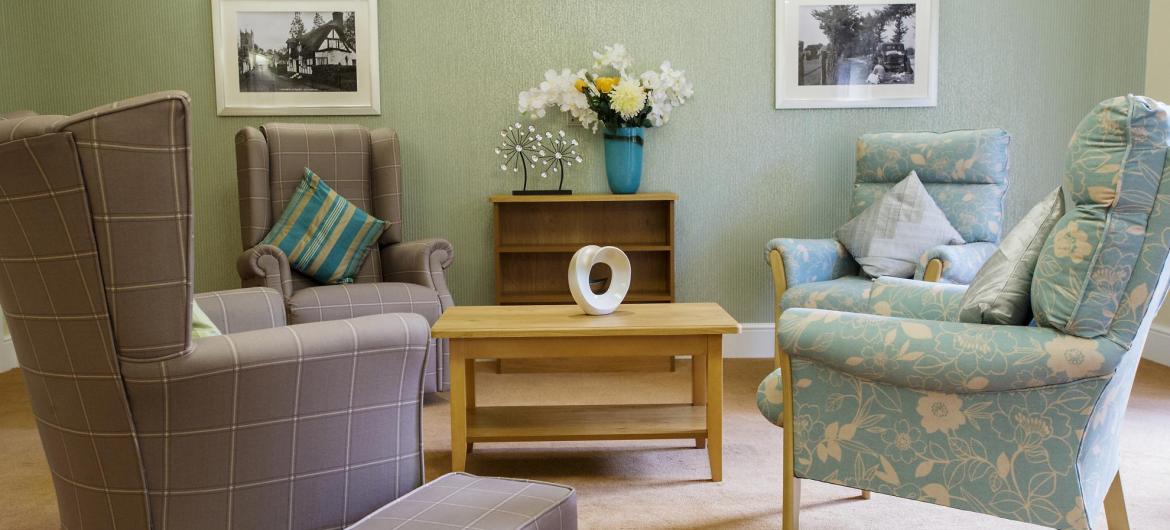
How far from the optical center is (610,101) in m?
4.21

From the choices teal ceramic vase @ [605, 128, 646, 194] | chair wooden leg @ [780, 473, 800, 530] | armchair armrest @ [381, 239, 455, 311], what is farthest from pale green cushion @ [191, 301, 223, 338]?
teal ceramic vase @ [605, 128, 646, 194]

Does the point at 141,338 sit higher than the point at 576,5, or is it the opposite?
the point at 576,5

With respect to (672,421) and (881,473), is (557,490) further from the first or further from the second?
(672,421)

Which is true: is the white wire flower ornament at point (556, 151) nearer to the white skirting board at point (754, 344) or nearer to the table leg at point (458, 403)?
the white skirting board at point (754, 344)

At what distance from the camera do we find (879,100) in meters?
4.49

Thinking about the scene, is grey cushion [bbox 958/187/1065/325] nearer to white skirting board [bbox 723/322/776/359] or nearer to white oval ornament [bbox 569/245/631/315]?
white oval ornament [bbox 569/245/631/315]

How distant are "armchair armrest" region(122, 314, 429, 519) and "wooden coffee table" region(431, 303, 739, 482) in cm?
68

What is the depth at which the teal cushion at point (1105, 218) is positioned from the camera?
1.73 meters

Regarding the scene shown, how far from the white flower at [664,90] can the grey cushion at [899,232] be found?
3.35 feet

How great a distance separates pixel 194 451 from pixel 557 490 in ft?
2.23

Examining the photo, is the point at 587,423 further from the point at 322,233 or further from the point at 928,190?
the point at 928,190

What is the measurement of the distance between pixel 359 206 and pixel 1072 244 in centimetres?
313

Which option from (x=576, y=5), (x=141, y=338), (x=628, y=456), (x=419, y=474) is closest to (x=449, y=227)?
(x=576, y=5)

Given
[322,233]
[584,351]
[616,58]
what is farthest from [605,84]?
[584,351]
